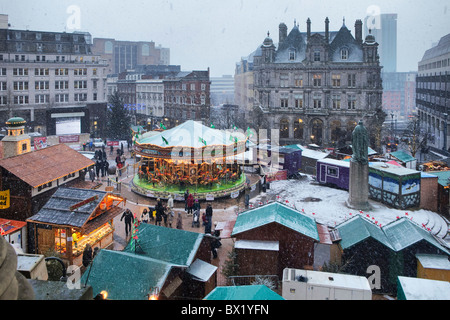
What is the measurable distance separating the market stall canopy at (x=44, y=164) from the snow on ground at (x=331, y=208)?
12.6 metres

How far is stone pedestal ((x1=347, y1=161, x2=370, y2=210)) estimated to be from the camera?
75.5 ft

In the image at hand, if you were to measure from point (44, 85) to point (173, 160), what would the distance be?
3719 cm

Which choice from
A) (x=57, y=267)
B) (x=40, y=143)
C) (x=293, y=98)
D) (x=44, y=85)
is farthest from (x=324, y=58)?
(x=57, y=267)

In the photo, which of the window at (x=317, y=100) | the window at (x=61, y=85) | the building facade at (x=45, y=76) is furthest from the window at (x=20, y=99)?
the window at (x=317, y=100)

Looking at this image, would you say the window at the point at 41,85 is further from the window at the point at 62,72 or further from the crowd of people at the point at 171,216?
the crowd of people at the point at 171,216

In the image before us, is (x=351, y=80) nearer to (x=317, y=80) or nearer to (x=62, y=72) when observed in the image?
(x=317, y=80)

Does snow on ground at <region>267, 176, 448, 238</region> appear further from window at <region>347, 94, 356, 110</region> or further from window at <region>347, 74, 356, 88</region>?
window at <region>347, 74, 356, 88</region>

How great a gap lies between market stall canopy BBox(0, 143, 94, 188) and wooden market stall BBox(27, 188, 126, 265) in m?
2.48

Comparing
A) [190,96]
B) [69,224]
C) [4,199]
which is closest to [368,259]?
[69,224]

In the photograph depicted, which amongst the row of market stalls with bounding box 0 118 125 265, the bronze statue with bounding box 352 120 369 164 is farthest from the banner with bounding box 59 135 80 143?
the bronze statue with bounding box 352 120 369 164

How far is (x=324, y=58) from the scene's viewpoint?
169 ft

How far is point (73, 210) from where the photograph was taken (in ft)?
52.1

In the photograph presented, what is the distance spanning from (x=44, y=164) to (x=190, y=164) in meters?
10.7

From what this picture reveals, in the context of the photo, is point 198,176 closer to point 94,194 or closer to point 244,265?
point 94,194
